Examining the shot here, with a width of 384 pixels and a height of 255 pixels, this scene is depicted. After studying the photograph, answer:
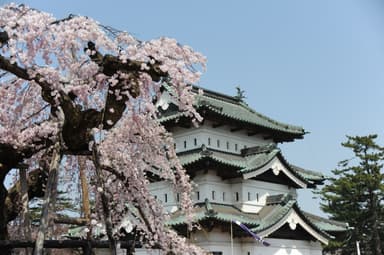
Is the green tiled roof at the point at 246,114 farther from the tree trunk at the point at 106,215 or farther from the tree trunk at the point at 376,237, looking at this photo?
the tree trunk at the point at 106,215

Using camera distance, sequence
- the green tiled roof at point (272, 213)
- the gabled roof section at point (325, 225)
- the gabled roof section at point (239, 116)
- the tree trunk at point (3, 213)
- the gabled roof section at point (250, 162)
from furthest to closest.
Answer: the gabled roof section at point (325, 225)
the gabled roof section at point (239, 116)
the gabled roof section at point (250, 162)
the green tiled roof at point (272, 213)
the tree trunk at point (3, 213)

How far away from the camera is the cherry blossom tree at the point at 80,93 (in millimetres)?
8461

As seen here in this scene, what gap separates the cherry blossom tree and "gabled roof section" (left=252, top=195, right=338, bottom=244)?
421 inches

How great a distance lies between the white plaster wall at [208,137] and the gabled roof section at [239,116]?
70cm

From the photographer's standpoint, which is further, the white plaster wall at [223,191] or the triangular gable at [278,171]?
the triangular gable at [278,171]

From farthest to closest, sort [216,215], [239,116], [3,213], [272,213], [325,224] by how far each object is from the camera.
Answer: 1. [325,224]
2. [239,116]
3. [272,213]
4. [216,215]
5. [3,213]

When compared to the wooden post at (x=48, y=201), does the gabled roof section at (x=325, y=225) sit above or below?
above

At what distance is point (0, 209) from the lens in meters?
9.58

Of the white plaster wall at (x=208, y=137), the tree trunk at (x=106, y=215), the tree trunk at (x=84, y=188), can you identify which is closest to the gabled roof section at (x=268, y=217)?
the white plaster wall at (x=208, y=137)

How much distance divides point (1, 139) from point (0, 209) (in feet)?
4.36

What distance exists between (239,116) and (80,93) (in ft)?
57.3

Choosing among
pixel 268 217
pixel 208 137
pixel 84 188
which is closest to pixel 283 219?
pixel 268 217

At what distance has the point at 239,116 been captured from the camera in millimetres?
25672

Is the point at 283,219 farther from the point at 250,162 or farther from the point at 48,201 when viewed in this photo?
the point at 48,201
